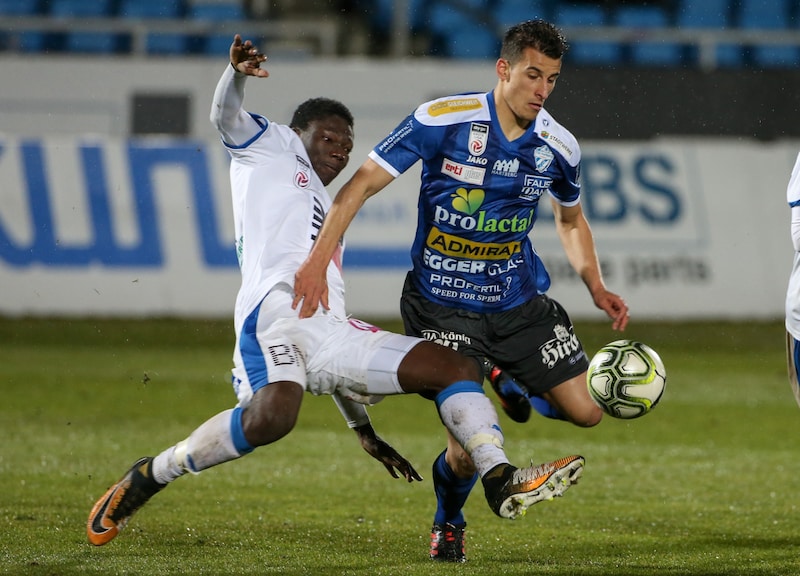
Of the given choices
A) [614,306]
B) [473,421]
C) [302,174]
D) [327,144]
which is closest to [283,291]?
[302,174]

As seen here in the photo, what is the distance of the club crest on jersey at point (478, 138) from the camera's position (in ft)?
18.3

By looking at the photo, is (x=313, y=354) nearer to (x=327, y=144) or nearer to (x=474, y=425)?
(x=474, y=425)

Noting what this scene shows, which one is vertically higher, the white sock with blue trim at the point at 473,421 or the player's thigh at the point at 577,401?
the white sock with blue trim at the point at 473,421

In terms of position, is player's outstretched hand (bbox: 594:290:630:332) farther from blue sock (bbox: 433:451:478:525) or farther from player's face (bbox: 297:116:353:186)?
player's face (bbox: 297:116:353:186)

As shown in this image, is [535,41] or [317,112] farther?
[317,112]

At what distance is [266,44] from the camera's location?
17.7 metres

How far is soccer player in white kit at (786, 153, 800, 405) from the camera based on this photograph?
5.81 m

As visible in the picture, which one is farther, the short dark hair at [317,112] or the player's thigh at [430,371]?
the short dark hair at [317,112]

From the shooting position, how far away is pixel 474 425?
5027 mm

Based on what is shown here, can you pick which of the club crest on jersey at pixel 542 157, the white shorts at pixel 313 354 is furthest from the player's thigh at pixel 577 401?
the club crest on jersey at pixel 542 157

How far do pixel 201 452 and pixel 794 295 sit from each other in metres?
2.96

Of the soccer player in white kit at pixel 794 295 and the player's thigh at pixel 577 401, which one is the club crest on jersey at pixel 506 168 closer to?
the player's thigh at pixel 577 401

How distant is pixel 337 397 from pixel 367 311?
30.6ft

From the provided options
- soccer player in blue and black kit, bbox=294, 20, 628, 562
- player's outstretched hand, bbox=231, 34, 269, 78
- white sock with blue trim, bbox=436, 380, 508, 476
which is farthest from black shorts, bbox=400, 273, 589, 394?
player's outstretched hand, bbox=231, 34, 269, 78
